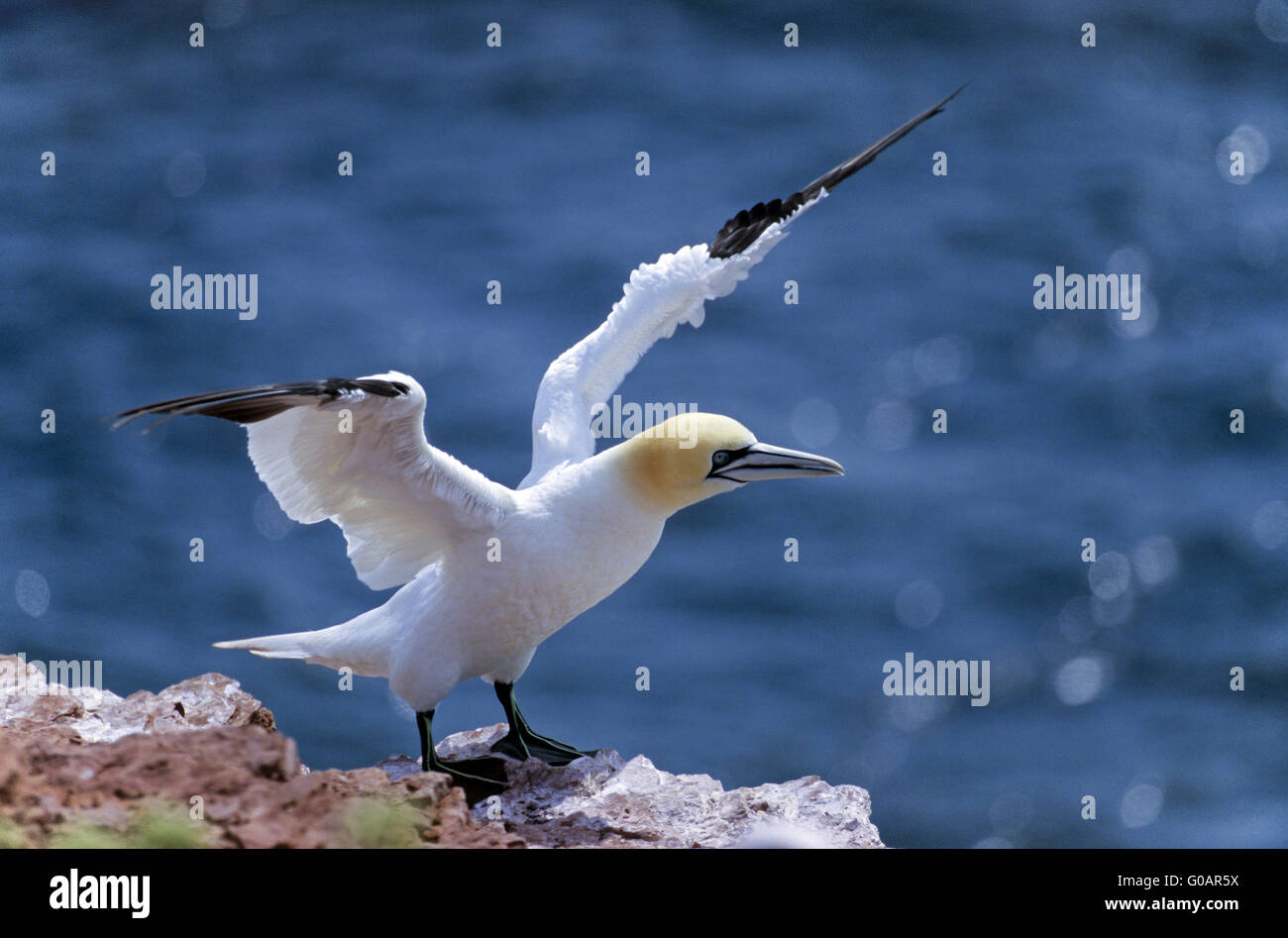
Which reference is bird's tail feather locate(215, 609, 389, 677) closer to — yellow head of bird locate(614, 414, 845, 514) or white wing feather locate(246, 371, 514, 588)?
white wing feather locate(246, 371, 514, 588)

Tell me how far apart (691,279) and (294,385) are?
388cm

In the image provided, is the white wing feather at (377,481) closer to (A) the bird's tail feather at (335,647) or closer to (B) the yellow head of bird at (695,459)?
(A) the bird's tail feather at (335,647)

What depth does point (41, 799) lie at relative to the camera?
555cm

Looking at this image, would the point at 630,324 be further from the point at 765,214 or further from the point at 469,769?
the point at 469,769

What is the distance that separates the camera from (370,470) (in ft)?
25.4

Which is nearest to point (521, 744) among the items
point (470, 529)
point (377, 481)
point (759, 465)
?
point (470, 529)

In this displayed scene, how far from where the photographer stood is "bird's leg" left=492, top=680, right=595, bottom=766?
28.6ft

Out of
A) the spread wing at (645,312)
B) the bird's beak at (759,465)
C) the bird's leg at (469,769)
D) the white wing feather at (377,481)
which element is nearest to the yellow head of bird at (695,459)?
the bird's beak at (759,465)

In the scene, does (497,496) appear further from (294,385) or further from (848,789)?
(848,789)

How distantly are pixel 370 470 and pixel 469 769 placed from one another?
1878 mm

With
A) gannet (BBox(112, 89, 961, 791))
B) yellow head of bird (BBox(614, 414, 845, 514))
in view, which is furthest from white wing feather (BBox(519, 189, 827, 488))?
yellow head of bird (BBox(614, 414, 845, 514))

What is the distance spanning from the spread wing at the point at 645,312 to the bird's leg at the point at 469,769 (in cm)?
213
